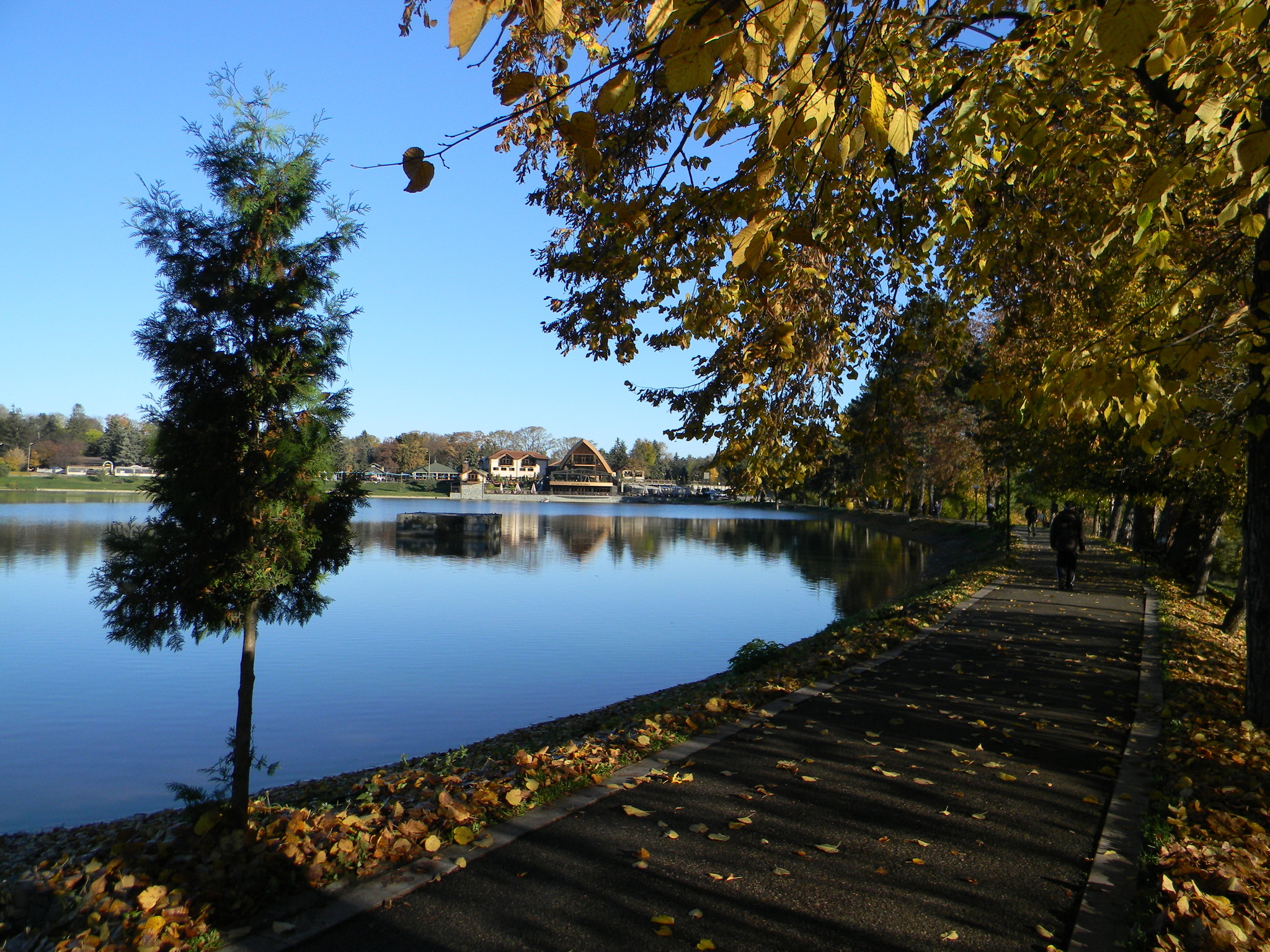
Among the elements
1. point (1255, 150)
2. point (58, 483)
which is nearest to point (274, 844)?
point (1255, 150)

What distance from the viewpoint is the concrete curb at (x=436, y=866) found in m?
3.68

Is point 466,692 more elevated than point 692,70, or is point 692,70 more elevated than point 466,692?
point 692,70

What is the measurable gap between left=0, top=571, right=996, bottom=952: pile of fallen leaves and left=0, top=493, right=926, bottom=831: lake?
2048mm

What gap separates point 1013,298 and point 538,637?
1258 cm

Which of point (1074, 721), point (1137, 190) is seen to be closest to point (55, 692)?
point (1074, 721)

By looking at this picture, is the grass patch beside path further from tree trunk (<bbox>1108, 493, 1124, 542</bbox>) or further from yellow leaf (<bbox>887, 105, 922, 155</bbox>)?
tree trunk (<bbox>1108, 493, 1124, 542</bbox>)

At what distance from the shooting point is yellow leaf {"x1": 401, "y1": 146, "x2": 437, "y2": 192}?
2770 millimetres

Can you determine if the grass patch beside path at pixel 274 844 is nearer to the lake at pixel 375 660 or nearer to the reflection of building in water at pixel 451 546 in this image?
the lake at pixel 375 660

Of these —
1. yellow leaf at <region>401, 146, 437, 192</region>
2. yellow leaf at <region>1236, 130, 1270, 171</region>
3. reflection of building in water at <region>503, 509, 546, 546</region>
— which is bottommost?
reflection of building in water at <region>503, 509, 546, 546</region>

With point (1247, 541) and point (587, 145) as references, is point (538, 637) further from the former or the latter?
point (587, 145)

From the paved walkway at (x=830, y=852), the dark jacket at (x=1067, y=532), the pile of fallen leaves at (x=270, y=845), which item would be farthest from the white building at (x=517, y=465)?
the paved walkway at (x=830, y=852)

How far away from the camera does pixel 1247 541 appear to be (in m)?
6.89

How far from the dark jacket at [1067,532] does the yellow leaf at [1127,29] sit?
16.4 metres

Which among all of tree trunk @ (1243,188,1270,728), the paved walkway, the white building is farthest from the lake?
the white building
